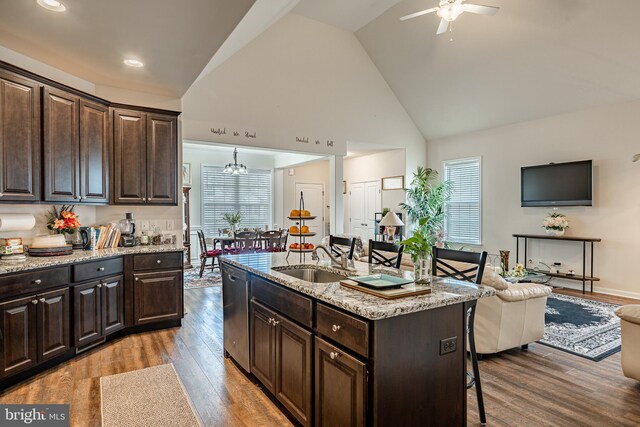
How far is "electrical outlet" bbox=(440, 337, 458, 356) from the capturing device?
1.89m

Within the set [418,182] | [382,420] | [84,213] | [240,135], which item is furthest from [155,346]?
[418,182]

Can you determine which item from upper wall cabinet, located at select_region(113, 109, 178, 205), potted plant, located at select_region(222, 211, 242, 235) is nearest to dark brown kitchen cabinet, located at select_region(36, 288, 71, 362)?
upper wall cabinet, located at select_region(113, 109, 178, 205)

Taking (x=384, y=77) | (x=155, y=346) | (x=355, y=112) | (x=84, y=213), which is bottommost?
(x=155, y=346)

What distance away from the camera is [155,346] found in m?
3.71

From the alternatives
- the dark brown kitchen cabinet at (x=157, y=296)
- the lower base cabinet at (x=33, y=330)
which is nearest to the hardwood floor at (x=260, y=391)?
the lower base cabinet at (x=33, y=330)

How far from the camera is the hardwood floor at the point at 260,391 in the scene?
95.1 inches

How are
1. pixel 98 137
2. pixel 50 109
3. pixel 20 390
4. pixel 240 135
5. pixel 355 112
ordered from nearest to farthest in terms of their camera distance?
pixel 20 390 < pixel 50 109 < pixel 98 137 < pixel 240 135 < pixel 355 112

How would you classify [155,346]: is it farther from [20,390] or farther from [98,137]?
[98,137]

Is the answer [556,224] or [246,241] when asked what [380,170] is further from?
[556,224]

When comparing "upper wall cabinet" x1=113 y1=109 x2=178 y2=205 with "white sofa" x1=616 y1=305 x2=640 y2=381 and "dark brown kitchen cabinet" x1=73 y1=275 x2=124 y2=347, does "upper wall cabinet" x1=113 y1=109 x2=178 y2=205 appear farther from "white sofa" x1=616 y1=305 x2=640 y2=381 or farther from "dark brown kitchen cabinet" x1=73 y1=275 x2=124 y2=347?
"white sofa" x1=616 y1=305 x2=640 y2=381

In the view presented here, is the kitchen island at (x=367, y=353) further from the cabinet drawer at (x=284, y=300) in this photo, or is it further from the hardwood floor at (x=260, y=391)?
the hardwood floor at (x=260, y=391)

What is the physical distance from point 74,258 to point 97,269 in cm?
27

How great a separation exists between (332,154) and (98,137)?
4350 mm

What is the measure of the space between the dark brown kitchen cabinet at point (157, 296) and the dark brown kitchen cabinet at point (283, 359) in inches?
72.7
